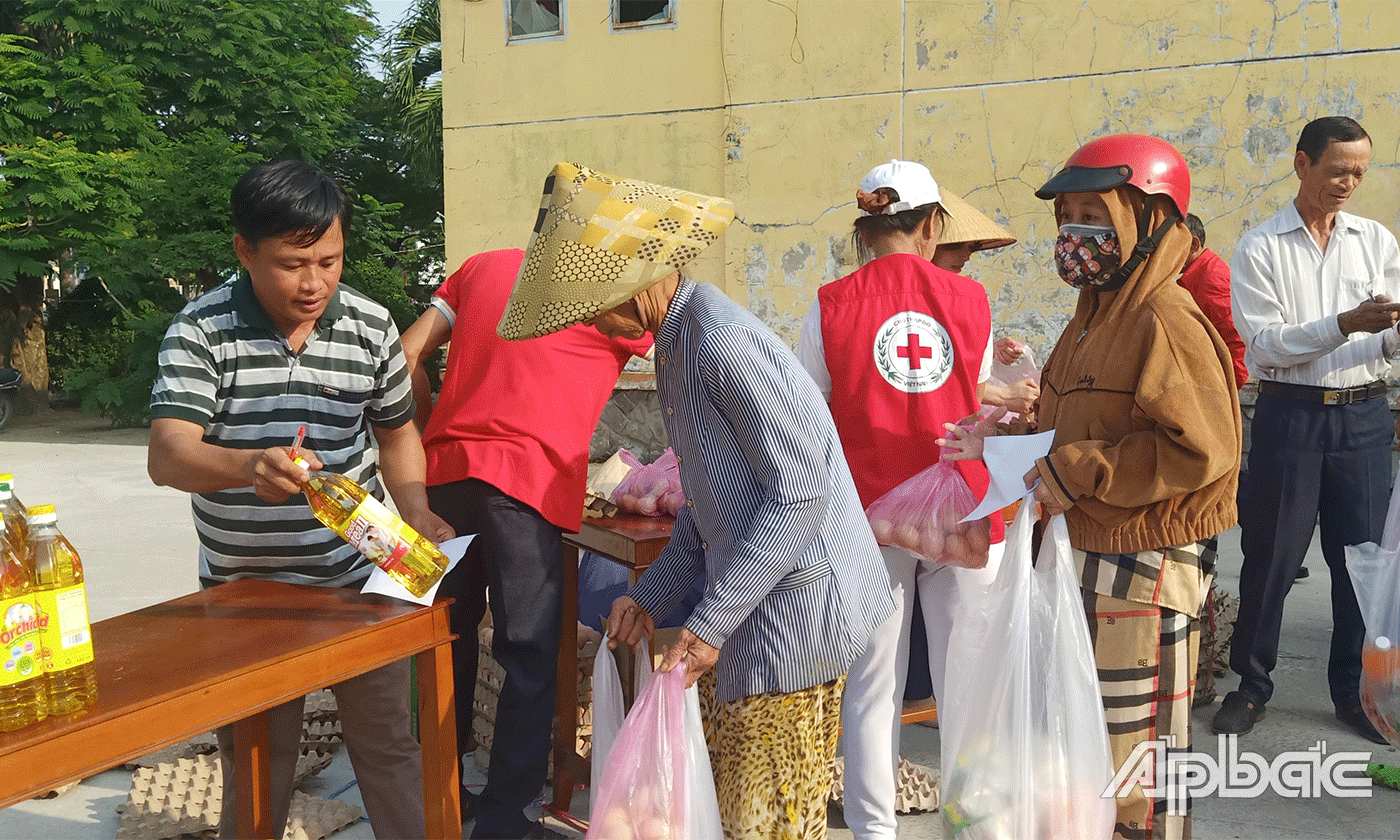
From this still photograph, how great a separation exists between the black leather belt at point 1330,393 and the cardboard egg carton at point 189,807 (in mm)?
3635

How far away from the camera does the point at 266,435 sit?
99.9 inches

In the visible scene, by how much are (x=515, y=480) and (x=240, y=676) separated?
1.17 metres

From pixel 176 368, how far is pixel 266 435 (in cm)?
25

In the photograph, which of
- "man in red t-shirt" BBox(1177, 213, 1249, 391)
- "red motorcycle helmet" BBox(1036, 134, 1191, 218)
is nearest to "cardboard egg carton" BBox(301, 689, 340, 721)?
"red motorcycle helmet" BBox(1036, 134, 1191, 218)

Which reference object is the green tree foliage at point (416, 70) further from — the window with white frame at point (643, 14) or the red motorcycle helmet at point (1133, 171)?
the red motorcycle helmet at point (1133, 171)

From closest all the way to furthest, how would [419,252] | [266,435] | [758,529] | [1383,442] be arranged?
[758,529], [266,435], [1383,442], [419,252]

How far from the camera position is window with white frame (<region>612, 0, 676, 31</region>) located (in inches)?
362

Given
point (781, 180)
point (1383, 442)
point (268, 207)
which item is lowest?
point (1383, 442)

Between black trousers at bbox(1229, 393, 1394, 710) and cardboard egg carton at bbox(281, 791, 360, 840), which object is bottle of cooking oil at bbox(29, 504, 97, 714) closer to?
cardboard egg carton at bbox(281, 791, 360, 840)

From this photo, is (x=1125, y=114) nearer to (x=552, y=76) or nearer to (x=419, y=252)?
(x=552, y=76)

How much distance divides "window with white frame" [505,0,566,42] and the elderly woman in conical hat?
324 inches

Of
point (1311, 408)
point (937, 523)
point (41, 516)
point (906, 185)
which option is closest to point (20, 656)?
point (41, 516)

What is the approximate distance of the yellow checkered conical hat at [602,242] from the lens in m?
1.97

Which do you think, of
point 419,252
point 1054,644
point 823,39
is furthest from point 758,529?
point 419,252
